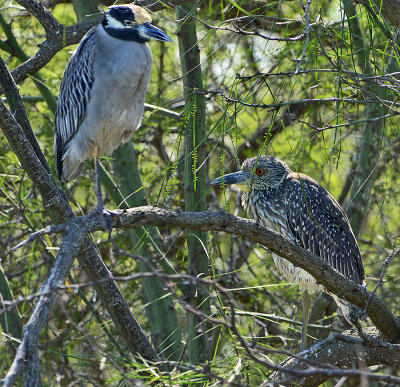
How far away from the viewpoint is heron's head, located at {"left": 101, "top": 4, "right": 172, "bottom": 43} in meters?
3.93

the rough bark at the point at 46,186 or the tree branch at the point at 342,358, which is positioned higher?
the rough bark at the point at 46,186

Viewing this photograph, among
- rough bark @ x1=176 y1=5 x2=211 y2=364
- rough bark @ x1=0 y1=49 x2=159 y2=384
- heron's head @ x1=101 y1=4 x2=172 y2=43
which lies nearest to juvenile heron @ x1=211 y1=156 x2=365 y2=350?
rough bark @ x1=176 y1=5 x2=211 y2=364

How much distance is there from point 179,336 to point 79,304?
44.4 inches

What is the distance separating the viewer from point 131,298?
5973 millimetres

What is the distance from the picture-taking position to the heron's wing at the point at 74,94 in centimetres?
414

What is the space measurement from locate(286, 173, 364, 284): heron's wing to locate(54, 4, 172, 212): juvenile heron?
168 cm

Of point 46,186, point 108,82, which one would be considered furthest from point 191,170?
point 46,186

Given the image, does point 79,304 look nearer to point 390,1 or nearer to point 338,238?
point 338,238

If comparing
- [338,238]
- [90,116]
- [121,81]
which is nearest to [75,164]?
[90,116]

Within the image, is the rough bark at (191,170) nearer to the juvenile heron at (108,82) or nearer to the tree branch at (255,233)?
the juvenile heron at (108,82)

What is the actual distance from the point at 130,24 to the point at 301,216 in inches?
88.4

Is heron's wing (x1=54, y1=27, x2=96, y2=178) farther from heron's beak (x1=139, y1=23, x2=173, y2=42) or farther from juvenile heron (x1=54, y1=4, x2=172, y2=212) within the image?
heron's beak (x1=139, y1=23, x2=173, y2=42)

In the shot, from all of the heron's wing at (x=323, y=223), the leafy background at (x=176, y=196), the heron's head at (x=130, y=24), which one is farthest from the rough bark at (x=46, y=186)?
the heron's wing at (x=323, y=223)

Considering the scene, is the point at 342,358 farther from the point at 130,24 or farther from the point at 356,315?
the point at 130,24
